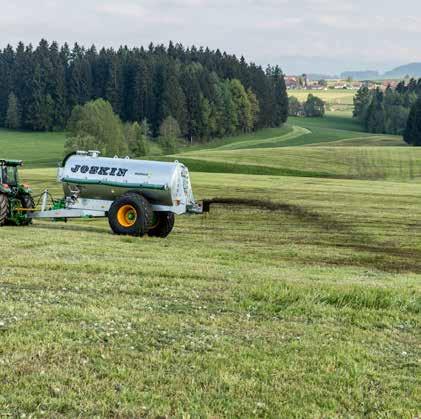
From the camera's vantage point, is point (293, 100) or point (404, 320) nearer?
point (404, 320)

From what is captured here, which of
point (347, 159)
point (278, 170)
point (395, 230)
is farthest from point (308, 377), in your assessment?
point (347, 159)

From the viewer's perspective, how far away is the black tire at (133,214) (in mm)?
19219

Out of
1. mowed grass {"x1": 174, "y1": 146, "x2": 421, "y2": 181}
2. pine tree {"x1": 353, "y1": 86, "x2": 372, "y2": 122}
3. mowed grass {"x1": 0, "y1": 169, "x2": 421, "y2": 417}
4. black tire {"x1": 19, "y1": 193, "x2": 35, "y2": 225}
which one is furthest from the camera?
pine tree {"x1": 353, "y1": 86, "x2": 372, "y2": 122}

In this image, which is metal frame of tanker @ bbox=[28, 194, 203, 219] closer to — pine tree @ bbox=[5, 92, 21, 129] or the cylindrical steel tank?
the cylindrical steel tank

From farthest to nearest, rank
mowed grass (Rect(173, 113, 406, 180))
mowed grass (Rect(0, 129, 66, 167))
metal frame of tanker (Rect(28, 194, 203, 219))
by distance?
1. mowed grass (Rect(0, 129, 66, 167))
2. mowed grass (Rect(173, 113, 406, 180))
3. metal frame of tanker (Rect(28, 194, 203, 219))

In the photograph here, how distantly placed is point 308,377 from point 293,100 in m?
188

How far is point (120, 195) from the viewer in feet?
65.9

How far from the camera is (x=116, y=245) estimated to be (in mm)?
16234

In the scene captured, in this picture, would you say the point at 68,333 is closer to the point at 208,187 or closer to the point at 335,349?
the point at 335,349

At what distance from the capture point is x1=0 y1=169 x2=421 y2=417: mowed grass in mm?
5730

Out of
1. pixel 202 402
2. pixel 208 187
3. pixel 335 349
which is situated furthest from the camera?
pixel 208 187

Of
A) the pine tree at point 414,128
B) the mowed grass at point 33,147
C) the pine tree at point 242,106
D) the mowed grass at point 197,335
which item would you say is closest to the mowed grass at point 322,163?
the mowed grass at point 33,147

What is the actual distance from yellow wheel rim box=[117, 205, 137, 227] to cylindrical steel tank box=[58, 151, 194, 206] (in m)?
0.68

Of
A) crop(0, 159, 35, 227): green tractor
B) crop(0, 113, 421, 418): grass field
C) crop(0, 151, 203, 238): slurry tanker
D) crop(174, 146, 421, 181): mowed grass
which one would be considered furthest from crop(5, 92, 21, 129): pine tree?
crop(0, 113, 421, 418): grass field
